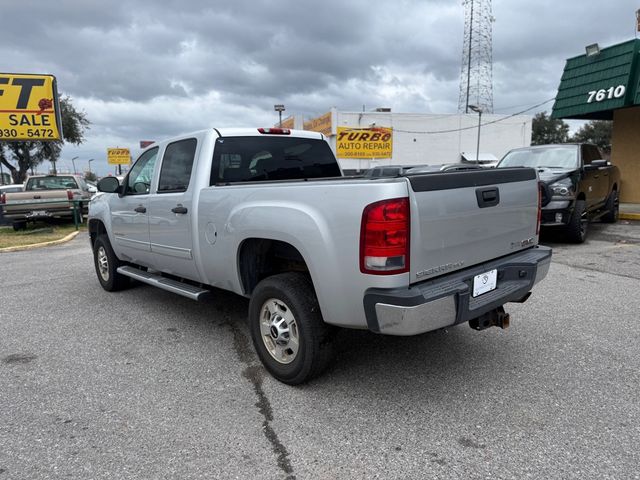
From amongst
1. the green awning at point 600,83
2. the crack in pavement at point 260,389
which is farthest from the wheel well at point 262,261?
the green awning at point 600,83

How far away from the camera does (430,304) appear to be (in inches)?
106

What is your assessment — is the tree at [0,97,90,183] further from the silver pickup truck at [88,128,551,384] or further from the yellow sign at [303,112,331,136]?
the silver pickup truck at [88,128,551,384]

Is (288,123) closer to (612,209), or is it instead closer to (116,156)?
(116,156)

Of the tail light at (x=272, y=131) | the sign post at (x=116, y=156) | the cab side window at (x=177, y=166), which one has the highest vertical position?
the sign post at (x=116, y=156)

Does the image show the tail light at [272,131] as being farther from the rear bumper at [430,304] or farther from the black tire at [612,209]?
the black tire at [612,209]

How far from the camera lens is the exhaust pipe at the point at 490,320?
3334 mm

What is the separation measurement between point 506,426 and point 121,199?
4.64 meters

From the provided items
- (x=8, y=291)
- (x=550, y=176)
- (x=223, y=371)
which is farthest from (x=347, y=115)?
(x=223, y=371)

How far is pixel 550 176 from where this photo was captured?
838 cm

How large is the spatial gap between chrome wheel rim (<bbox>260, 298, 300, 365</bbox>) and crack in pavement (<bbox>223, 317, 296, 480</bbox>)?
0.82 feet

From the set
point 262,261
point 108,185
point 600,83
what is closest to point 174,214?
point 262,261

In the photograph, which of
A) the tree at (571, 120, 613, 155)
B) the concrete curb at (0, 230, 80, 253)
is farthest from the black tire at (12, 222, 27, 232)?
the tree at (571, 120, 613, 155)

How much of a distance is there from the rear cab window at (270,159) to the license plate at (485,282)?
2.22m

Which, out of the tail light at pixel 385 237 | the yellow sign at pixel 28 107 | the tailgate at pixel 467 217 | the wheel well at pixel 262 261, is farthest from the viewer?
the yellow sign at pixel 28 107
